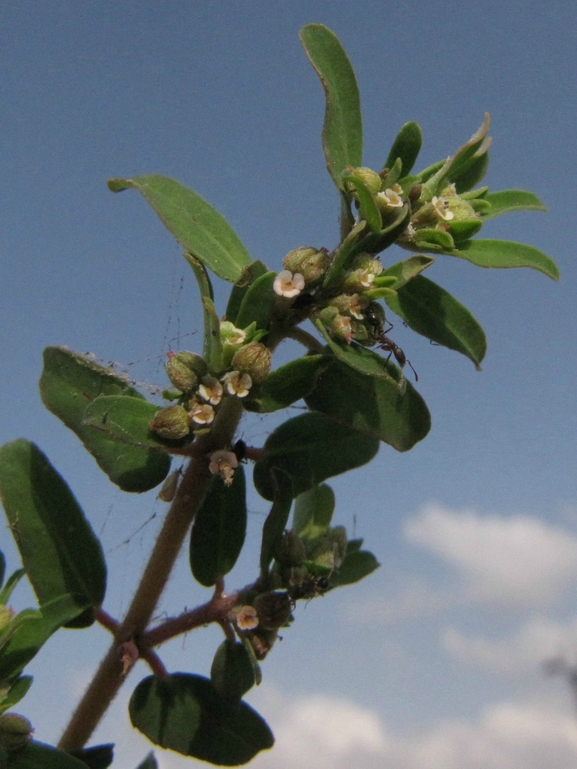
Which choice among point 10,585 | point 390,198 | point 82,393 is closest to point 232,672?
point 10,585

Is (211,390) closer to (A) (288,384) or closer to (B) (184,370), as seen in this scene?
(B) (184,370)

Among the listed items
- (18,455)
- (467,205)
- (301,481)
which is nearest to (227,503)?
(301,481)

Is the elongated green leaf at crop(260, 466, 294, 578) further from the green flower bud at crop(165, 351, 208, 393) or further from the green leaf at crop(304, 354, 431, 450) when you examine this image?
the green flower bud at crop(165, 351, 208, 393)

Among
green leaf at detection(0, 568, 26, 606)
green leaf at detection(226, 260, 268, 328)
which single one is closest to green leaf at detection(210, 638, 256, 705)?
green leaf at detection(0, 568, 26, 606)

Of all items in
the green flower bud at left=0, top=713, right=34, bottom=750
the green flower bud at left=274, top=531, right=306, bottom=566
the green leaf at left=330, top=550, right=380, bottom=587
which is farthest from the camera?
the green leaf at left=330, top=550, right=380, bottom=587

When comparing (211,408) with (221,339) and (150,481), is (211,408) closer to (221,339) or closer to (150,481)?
(221,339)

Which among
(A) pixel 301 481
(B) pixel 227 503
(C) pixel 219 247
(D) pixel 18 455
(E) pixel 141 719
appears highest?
(C) pixel 219 247
